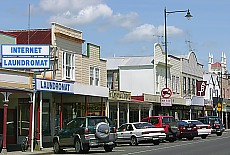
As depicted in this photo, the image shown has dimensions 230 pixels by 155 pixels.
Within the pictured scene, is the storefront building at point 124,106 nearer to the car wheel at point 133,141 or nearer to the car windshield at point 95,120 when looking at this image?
the car wheel at point 133,141

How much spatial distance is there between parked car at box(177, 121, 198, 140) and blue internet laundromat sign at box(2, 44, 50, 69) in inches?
514

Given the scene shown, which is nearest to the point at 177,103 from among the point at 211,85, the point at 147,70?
the point at 147,70

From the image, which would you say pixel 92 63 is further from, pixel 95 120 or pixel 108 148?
pixel 95 120

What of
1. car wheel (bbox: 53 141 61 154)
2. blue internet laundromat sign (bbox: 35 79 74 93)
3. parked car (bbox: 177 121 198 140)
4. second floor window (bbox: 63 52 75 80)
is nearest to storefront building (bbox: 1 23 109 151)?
second floor window (bbox: 63 52 75 80)

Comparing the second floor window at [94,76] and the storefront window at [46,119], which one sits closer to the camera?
the storefront window at [46,119]

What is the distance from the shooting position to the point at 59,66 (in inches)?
1398

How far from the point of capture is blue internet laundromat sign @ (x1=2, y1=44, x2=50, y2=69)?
2772 cm

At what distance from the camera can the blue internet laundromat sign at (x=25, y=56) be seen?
27719mm

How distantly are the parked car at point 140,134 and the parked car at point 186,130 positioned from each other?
17.2 feet

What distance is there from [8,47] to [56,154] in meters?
6.54

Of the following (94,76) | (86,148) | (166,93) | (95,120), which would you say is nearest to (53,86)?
(95,120)

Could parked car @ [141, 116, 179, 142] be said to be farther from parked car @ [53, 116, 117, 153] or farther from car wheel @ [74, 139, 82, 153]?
car wheel @ [74, 139, 82, 153]

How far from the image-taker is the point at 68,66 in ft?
121

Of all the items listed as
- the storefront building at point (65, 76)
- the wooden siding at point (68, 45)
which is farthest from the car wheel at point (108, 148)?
the wooden siding at point (68, 45)
